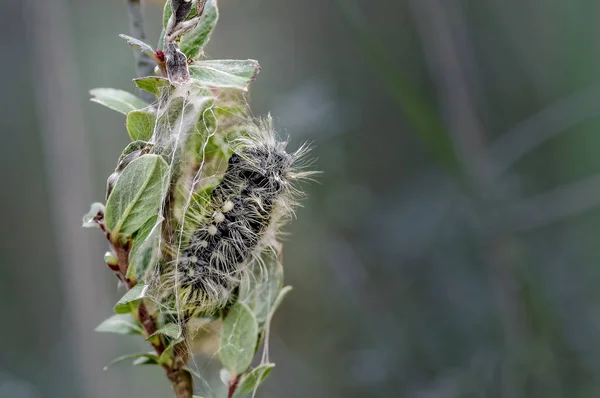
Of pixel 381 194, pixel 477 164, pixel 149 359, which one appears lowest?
pixel 149 359

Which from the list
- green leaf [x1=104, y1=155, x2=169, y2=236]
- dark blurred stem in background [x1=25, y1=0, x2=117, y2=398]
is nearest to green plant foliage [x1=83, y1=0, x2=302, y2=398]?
green leaf [x1=104, y1=155, x2=169, y2=236]

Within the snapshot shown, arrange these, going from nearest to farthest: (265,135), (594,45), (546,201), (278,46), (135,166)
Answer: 1. (135,166)
2. (265,135)
3. (546,201)
4. (594,45)
5. (278,46)

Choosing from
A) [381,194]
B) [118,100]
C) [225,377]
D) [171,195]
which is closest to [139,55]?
[118,100]

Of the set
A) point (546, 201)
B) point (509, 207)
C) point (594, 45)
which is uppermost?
point (594, 45)

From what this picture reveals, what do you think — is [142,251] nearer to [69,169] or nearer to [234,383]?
[234,383]

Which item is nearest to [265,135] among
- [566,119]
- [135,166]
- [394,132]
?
[135,166]

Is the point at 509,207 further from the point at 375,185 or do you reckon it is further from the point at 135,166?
the point at 135,166

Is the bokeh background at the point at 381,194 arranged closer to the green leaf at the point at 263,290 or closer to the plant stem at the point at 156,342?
the green leaf at the point at 263,290
